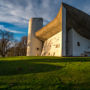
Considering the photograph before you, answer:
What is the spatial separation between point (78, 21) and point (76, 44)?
5.11 meters

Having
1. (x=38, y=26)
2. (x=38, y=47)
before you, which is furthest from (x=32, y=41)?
(x=38, y=26)

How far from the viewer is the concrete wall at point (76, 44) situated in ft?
58.1

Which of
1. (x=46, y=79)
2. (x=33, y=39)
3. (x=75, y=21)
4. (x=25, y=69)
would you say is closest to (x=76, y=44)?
(x=75, y=21)

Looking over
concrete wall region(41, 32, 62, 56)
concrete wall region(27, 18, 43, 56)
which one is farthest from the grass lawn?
concrete wall region(27, 18, 43, 56)

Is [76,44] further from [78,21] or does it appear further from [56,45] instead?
[78,21]

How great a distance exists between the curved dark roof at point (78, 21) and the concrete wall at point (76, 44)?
1.01 m

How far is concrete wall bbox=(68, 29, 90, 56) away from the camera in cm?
1772

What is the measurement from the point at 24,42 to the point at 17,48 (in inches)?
166

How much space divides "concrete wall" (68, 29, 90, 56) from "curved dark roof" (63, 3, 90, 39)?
3.30 feet

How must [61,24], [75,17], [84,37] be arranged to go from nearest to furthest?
[61,24] → [75,17] → [84,37]

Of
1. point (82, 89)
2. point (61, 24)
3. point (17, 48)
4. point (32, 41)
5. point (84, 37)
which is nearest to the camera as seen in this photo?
point (82, 89)

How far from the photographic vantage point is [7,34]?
30.4 metres

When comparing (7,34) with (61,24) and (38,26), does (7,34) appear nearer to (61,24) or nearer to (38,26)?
(38,26)

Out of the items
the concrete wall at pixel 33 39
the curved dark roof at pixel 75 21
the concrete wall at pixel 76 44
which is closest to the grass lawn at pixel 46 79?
the concrete wall at pixel 76 44
